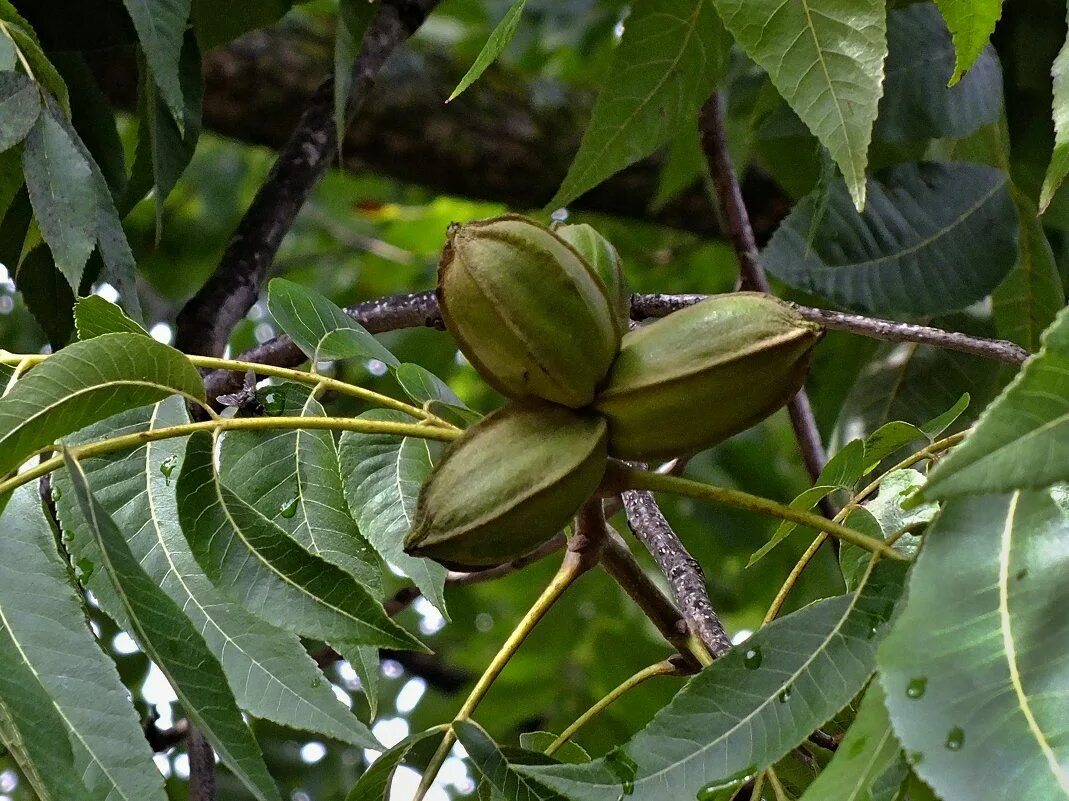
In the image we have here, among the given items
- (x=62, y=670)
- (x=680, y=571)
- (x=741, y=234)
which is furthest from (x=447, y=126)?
(x=62, y=670)

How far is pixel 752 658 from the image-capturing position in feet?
2.70

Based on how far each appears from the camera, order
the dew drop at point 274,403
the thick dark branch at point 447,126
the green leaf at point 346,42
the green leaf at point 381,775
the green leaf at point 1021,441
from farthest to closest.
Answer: the thick dark branch at point 447,126 → the green leaf at point 346,42 → the dew drop at point 274,403 → the green leaf at point 381,775 → the green leaf at point 1021,441

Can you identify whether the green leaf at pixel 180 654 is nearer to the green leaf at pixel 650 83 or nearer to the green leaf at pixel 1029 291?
the green leaf at pixel 650 83

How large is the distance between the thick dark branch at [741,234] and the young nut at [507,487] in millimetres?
868

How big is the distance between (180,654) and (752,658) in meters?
0.39

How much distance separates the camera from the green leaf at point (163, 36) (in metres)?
1.21

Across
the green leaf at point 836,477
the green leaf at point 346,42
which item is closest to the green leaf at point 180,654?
the green leaf at point 836,477

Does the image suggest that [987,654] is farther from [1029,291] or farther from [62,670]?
[1029,291]

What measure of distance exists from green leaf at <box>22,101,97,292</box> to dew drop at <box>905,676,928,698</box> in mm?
838

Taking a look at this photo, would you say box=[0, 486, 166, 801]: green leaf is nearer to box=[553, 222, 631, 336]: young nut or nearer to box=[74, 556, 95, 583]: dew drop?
box=[74, 556, 95, 583]: dew drop

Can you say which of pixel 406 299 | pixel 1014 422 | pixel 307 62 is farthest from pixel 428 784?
pixel 307 62

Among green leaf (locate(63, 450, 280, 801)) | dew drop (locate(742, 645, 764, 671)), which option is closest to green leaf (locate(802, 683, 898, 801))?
dew drop (locate(742, 645, 764, 671))

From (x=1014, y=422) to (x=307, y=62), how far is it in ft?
8.32

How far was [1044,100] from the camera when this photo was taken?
6.47 feet
